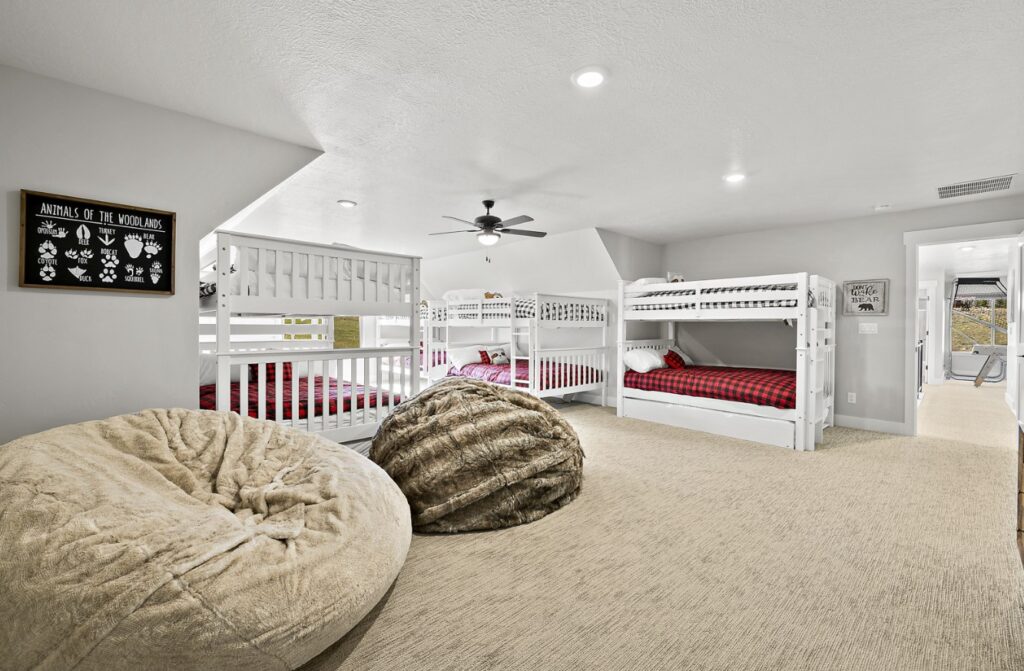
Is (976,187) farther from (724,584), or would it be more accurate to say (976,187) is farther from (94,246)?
(94,246)

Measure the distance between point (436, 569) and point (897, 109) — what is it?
344 cm

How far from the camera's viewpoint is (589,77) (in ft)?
7.45

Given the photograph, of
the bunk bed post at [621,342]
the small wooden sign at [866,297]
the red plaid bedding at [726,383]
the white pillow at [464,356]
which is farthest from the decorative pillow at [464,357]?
the small wooden sign at [866,297]

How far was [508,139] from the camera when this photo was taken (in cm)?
306

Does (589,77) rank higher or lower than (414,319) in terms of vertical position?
higher

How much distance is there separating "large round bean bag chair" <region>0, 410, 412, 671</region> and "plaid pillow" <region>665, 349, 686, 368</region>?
4.29 m

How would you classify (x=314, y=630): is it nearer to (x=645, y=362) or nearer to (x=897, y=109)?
(x=897, y=109)

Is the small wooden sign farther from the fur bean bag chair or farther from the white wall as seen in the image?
the white wall

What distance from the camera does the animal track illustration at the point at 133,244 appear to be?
2533mm

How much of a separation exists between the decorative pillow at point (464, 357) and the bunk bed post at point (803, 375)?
4054 mm

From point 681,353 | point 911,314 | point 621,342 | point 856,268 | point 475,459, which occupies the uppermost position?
point 856,268

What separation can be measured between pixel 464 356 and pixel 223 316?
4.29 meters

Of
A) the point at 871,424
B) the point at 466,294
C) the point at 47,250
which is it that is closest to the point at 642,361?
the point at 871,424

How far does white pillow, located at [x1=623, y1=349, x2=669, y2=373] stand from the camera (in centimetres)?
536
